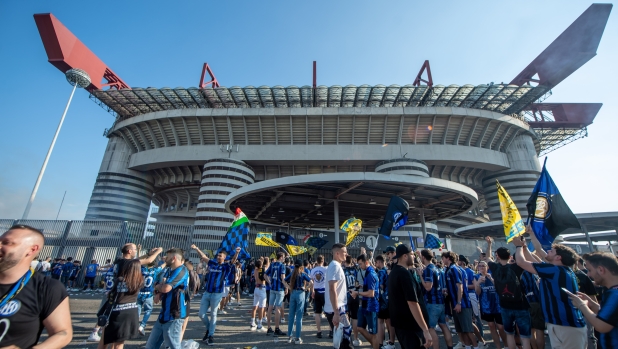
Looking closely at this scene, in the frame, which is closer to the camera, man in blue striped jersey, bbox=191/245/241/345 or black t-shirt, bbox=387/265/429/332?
black t-shirt, bbox=387/265/429/332

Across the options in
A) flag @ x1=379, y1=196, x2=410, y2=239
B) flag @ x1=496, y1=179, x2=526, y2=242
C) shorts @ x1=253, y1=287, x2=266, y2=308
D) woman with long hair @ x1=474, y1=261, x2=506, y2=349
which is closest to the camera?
flag @ x1=496, y1=179, x2=526, y2=242

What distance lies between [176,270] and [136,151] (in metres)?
42.0

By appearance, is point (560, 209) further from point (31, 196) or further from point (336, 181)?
point (31, 196)

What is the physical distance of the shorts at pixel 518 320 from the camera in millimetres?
4957

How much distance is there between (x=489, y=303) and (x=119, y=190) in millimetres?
42316

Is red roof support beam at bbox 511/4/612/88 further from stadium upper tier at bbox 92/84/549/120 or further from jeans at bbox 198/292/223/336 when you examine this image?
jeans at bbox 198/292/223/336

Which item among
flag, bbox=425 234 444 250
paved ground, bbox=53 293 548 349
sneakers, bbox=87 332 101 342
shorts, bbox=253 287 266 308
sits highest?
flag, bbox=425 234 444 250

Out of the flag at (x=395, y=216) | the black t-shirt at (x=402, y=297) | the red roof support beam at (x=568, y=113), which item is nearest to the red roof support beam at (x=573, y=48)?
the red roof support beam at (x=568, y=113)

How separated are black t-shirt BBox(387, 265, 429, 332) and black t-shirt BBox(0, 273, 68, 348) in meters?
3.34

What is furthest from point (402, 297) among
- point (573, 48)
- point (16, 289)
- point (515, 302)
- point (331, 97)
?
point (573, 48)

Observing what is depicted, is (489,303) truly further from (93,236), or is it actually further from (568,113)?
(568,113)

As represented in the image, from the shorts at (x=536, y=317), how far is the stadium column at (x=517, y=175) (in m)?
36.1

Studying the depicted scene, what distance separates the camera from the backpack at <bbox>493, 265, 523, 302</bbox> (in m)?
5.11

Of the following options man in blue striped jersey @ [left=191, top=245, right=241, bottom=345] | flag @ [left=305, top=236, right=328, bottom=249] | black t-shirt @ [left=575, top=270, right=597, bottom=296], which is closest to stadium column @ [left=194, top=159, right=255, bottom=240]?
flag @ [left=305, top=236, right=328, bottom=249]
